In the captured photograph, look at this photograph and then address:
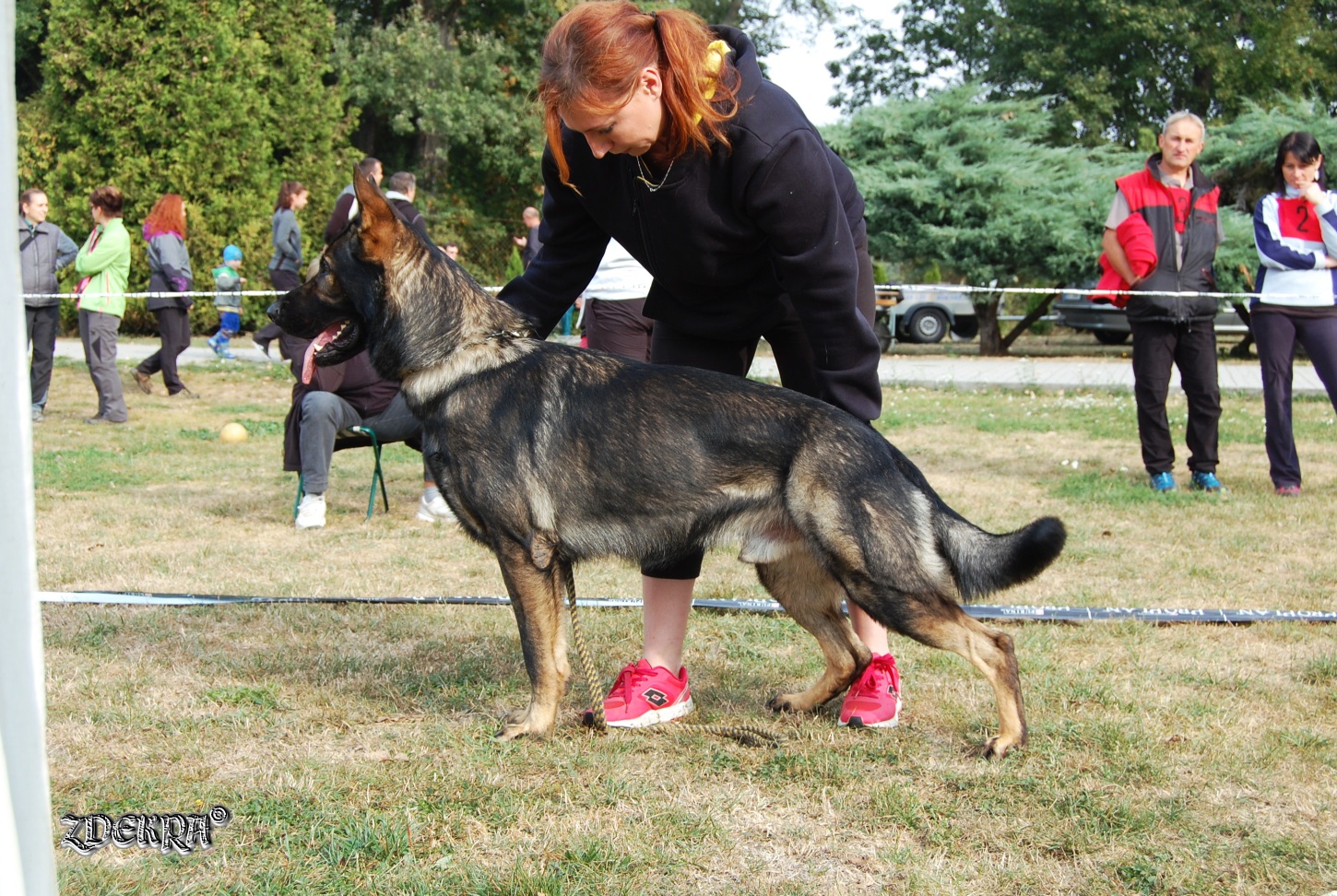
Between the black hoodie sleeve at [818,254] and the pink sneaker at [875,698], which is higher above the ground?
the black hoodie sleeve at [818,254]

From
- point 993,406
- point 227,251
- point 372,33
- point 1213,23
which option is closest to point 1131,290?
point 993,406

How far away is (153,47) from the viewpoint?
62.0 ft

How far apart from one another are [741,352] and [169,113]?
60.9 ft

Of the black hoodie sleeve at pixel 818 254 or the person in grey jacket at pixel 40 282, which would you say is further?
the person in grey jacket at pixel 40 282

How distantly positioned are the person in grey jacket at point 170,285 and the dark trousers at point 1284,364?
10802mm

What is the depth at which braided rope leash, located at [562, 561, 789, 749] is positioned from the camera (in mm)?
3629

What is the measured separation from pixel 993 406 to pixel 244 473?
8.11m

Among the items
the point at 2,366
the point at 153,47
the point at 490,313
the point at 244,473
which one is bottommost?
the point at 244,473

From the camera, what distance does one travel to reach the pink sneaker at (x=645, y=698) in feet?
12.4

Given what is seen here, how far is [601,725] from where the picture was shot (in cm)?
372

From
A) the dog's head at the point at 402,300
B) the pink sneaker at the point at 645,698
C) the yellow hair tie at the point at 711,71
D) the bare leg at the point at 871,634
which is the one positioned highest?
the yellow hair tie at the point at 711,71

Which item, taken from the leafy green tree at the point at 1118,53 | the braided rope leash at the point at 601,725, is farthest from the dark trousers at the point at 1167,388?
the leafy green tree at the point at 1118,53

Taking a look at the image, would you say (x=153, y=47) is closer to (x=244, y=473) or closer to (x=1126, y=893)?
(x=244, y=473)

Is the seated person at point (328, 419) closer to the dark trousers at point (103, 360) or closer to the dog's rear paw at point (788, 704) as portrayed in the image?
the dog's rear paw at point (788, 704)
